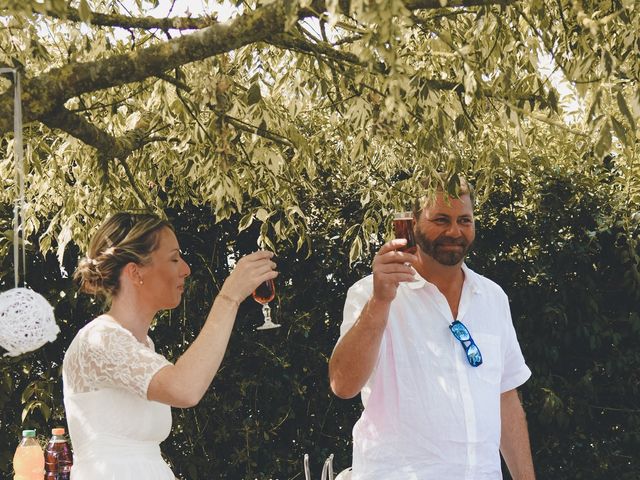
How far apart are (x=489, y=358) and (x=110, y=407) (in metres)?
1.29

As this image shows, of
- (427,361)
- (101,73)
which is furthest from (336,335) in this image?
(101,73)

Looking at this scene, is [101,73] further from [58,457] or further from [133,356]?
[58,457]

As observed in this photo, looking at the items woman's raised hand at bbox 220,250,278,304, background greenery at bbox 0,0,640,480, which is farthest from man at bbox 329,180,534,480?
background greenery at bbox 0,0,640,480

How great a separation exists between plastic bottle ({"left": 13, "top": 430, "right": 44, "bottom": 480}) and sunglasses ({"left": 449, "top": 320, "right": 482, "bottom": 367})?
5.38ft

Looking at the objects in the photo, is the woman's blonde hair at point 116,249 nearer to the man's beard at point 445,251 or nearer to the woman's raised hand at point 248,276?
the woman's raised hand at point 248,276

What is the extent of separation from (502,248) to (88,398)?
3.12 meters

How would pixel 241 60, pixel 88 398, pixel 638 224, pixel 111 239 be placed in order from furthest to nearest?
pixel 638 224 < pixel 241 60 < pixel 111 239 < pixel 88 398

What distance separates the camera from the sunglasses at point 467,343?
331 cm

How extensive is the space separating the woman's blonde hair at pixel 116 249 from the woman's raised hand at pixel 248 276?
0.42 metres

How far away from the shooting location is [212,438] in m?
5.59

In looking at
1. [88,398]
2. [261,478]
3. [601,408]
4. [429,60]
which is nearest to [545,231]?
[601,408]

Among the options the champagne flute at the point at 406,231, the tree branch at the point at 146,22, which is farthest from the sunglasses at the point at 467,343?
the tree branch at the point at 146,22

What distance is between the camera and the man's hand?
9.82 ft

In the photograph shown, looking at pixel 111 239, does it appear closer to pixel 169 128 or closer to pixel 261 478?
pixel 169 128
